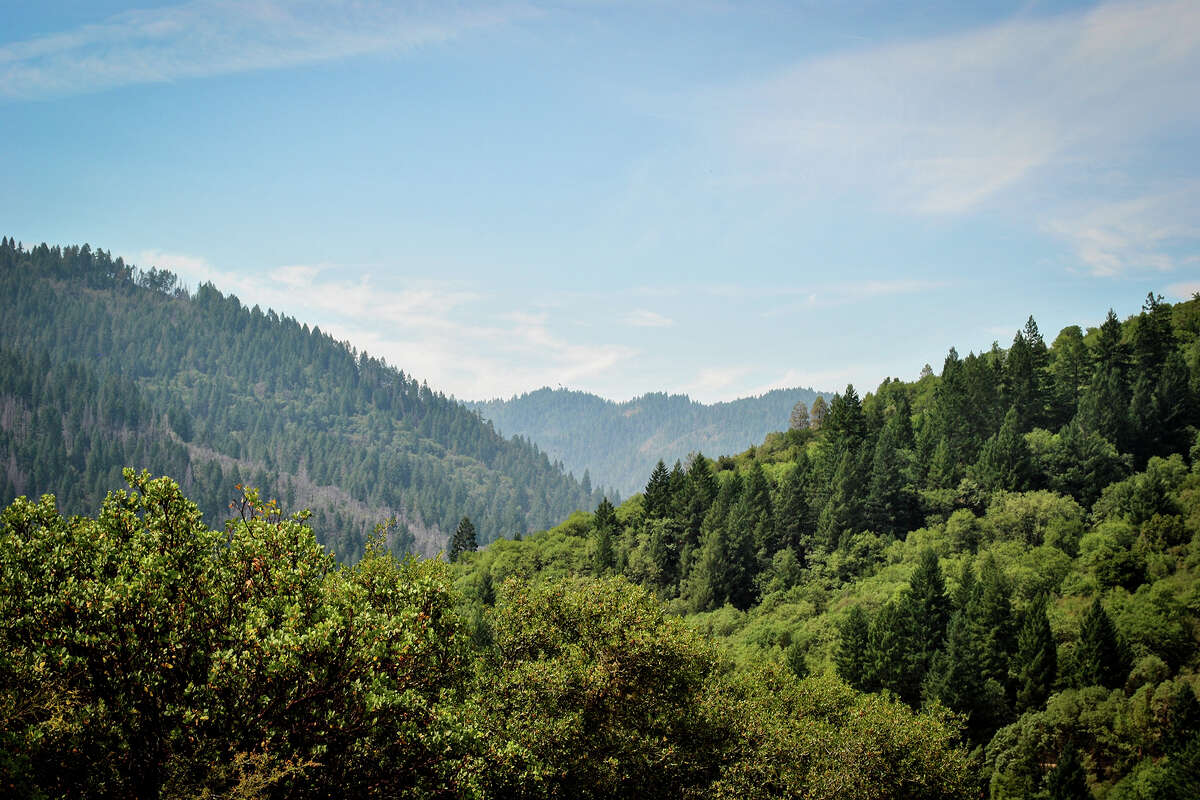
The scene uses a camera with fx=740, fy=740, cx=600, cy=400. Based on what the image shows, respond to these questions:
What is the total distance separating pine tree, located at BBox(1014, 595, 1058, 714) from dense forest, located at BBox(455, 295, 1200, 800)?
6.3 inches

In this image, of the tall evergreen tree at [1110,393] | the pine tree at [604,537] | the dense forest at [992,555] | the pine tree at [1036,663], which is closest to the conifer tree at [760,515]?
the dense forest at [992,555]

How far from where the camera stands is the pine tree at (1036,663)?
5341 centimetres

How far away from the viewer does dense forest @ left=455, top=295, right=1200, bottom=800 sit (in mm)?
Answer: 47906

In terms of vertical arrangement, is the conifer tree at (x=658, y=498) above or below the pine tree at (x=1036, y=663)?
above

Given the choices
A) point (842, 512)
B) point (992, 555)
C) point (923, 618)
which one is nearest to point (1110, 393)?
point (992, 555)

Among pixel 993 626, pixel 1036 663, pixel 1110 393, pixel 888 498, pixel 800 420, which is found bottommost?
pixel 1036 663

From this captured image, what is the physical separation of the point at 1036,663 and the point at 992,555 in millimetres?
17495

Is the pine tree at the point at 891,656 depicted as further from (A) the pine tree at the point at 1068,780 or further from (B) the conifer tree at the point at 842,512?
(B) the conifer tree at the point at 842,512

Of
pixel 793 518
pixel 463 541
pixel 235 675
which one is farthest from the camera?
pixel 463 541

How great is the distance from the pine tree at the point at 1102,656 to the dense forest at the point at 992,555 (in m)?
0.15

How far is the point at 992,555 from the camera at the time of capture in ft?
228

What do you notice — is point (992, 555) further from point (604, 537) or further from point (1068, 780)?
point (604, 537)

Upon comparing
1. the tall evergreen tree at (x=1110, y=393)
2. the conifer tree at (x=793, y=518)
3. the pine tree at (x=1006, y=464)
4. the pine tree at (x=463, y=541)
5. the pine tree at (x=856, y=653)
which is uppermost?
the tall evergreen tree at (x=1110, y=393)

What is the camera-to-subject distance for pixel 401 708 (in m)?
17.7
